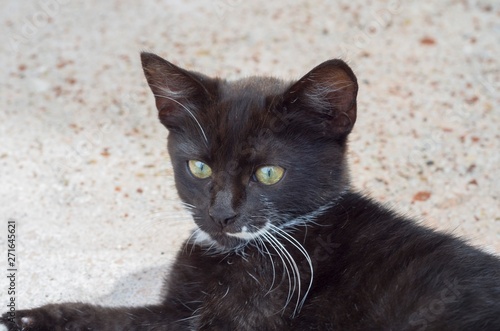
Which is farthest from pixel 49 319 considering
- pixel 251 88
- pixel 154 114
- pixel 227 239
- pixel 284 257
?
pixel 154 114

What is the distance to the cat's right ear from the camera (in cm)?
252

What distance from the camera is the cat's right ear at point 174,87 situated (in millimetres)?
2521

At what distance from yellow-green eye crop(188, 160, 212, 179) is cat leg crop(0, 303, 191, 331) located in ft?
1.67

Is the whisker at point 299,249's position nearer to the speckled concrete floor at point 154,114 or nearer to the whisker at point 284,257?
the whisker at point 284,257

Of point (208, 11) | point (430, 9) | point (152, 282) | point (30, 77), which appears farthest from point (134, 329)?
point (430, 9)

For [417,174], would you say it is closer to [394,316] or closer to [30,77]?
[394,316]

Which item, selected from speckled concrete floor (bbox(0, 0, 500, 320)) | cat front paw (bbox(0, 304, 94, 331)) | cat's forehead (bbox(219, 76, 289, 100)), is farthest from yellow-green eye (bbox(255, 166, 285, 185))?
cat front paw (bbox(0, 304, 94, 331))

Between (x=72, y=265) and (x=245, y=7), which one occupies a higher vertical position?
(x=245, y=7)

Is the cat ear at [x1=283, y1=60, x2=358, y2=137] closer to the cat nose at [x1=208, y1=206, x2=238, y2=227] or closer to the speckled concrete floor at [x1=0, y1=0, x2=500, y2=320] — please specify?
the cat nose at [x1=208, y1=206, x2=238, y2=227]

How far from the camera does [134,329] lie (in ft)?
8.21

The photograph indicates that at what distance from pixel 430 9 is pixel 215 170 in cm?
341

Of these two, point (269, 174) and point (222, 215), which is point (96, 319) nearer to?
point (222, 215)

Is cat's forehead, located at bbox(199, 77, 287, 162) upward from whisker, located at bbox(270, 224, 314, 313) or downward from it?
upward

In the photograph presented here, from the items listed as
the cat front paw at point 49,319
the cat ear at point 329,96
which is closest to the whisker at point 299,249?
the cat ear at point 329,96
